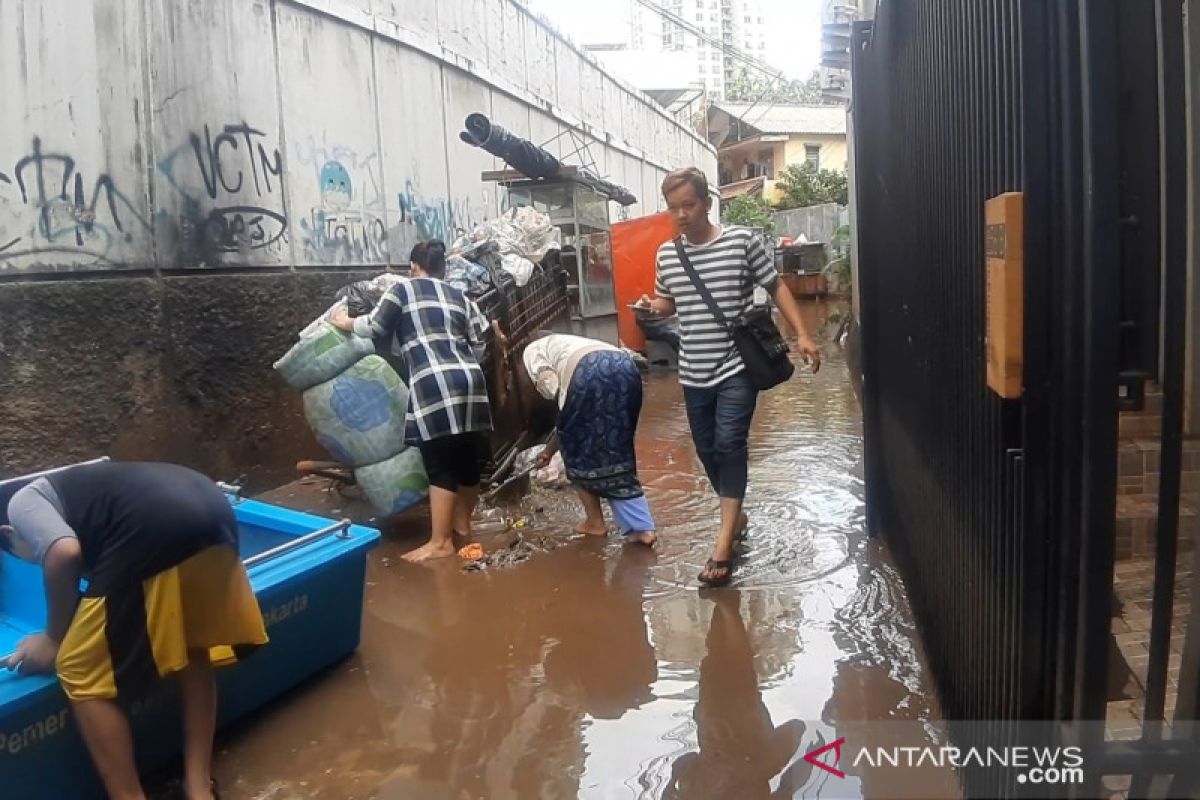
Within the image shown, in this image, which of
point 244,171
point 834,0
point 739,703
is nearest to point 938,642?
point 739,703

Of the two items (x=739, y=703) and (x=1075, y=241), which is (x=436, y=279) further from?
(x=1075, y=241)

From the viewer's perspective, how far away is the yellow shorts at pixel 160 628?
2.57 m

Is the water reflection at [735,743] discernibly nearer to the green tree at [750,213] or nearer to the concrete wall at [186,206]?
the concrete wall at [186,206]

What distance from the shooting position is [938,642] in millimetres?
3059

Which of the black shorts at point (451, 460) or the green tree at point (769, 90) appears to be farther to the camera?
Answer: the green tree at point (769, 90)

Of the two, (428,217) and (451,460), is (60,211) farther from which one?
(428,217)

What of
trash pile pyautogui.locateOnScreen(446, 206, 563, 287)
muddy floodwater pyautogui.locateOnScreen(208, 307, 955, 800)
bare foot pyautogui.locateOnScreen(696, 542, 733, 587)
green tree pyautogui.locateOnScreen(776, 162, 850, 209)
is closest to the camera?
muddy floodwater pyautogui.locateOnScreen(208, 307, 955, 800)

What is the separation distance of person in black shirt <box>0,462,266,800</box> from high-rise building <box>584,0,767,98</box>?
27.3 meters

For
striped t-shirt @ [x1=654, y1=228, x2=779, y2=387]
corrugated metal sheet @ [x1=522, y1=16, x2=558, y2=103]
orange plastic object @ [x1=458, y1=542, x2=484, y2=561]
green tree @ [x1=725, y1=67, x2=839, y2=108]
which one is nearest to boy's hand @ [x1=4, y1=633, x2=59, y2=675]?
orange plastic object @ [x1=458, y1=542, x2=484, y2=561]

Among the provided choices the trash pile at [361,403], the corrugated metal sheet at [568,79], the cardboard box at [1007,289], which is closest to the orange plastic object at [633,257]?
the corrugated metal sheet at [568,79]

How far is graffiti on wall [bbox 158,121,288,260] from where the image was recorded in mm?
6145

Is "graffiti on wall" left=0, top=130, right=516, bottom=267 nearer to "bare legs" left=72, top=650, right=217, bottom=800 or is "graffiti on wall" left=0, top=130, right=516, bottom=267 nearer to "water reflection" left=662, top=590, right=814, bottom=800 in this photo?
"bare legs" left=72, top=650, right=217, bottom=800

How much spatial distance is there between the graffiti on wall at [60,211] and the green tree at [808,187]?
2979 centimetres

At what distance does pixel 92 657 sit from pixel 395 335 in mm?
2726
